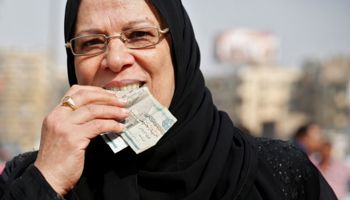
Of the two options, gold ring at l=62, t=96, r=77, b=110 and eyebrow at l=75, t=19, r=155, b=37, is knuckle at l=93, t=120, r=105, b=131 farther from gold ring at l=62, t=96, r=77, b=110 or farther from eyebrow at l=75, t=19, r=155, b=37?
eyebrow at l=75, t=19, r=155, b=37

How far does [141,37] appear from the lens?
6.75ft

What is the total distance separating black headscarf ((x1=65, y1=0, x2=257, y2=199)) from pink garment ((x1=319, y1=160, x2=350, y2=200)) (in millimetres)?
4679

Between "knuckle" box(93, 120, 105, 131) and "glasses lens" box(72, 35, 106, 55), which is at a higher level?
"glasses lens" box(72, 35, 106, 55)

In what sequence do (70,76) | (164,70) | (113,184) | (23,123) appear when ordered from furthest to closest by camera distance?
(23,123)
(70,76)
(164,70)
(113,184)

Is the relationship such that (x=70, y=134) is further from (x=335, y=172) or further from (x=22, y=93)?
(x=22, y=93)

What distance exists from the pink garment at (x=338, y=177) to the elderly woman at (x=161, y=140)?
15.0ft

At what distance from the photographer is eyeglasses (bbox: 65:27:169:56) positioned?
2012 mm

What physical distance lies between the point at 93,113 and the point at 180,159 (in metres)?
0.53

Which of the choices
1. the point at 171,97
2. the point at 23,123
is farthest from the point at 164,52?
the point at 23,123

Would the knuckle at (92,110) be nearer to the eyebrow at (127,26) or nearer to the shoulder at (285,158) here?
the eyebrow at (127,26)

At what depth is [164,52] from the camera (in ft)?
6.96

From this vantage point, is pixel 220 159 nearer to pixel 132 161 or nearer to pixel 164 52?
pixel 132 161

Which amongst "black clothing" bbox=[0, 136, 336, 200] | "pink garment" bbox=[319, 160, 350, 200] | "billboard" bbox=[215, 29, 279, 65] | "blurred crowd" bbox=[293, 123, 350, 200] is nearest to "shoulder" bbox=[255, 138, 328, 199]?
"black clothing" bbox=[0, 136, 336, 200]

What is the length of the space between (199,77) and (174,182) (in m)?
0.68
